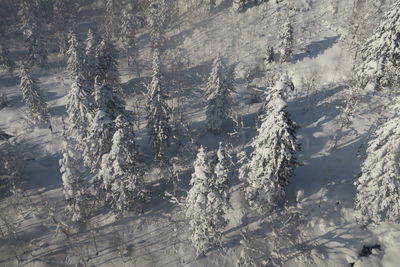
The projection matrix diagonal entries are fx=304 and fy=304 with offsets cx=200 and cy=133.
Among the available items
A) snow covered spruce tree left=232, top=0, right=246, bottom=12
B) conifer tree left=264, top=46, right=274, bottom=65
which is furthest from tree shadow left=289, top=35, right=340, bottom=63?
snow covered spruce tree left=232, top=0, right=246, bottom=12

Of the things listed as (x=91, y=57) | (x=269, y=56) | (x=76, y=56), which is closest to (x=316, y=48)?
(x=269, y=56)

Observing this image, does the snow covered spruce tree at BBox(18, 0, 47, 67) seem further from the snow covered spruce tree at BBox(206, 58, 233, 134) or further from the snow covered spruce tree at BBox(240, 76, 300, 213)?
the snow covered spruce tree at BBox(240, 76, 300, 213)

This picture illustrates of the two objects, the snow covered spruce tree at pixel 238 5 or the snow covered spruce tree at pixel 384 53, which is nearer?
the snow covered spruce tree at pixel 384 53

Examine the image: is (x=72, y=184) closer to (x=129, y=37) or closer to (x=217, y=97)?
(x=217, y=97)

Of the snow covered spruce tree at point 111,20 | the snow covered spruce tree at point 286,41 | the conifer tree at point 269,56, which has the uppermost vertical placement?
the snow covered spruce tree at point 111,20

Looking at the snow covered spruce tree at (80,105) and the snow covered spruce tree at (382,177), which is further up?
the snow covered spruce tree at (80,105)

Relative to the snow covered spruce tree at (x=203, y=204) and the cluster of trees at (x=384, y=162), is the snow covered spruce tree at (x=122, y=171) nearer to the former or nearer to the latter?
the snow covered spruce tree at (x=203, y=204)

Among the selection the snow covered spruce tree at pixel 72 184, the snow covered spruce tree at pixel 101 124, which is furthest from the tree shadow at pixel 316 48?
the snow covered spruce tree at pixel 72 184
